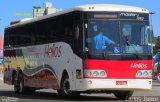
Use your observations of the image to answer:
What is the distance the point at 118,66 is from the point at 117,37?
1071mm

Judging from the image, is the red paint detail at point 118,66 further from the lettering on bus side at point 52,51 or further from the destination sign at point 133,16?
the lettering on bus side at point 52,51

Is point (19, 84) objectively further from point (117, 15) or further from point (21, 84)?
point (117, 15)

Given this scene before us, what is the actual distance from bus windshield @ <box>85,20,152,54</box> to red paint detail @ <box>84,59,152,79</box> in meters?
0.37

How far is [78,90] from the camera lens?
2022 centimetres

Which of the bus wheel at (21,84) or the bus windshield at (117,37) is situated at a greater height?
the bus windshield at (117,37)

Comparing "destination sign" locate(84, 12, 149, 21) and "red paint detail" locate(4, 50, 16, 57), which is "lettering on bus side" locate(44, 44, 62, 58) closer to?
"destination sign" locate(84, 12, 149, 21)

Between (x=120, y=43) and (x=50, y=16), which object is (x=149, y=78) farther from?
(x=50, y=16)

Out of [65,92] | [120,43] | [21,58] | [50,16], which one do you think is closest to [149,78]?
[120,43]

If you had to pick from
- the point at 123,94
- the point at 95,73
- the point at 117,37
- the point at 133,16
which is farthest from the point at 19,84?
the point at 133,16

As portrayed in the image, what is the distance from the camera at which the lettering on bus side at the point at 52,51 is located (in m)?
22.2

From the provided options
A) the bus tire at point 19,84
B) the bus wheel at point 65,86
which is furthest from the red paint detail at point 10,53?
the bus wheel at point 65,86

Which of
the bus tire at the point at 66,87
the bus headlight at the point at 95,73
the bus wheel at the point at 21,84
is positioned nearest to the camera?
the bus headlight at the point at 95,73

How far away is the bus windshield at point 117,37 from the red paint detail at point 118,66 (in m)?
0.37

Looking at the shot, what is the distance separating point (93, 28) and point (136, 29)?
5.43 feet
